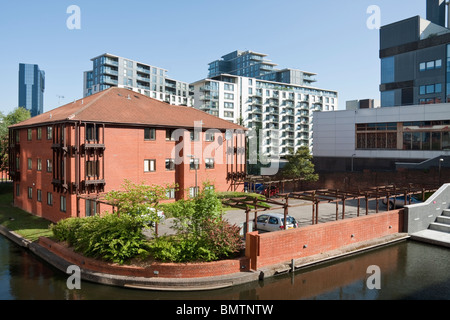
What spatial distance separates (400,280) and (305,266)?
4.82 m

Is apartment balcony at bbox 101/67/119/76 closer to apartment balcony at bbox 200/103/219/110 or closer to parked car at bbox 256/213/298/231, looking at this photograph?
apartment balcony at bbox 200/103/219/110

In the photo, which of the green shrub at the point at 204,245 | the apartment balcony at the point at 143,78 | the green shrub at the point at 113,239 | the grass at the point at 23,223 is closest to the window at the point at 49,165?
the grass at the point at 23,223

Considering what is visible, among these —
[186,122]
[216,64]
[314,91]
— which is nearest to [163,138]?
[186,122]

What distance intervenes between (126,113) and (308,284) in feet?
71.4

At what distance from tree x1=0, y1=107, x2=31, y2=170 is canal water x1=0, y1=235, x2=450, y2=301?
3355 centimetres

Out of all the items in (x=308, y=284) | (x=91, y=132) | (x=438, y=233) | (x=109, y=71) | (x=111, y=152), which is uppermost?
(x=109, y=71)

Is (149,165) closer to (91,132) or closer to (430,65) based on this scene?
(91,132)

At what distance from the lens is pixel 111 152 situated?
1142 inches

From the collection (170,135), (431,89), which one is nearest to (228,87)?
(431,89)

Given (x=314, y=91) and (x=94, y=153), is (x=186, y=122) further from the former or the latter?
(x=314, y=91)

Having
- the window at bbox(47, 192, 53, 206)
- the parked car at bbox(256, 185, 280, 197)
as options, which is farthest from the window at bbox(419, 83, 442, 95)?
the window at bbox(47, 192, 53, 206)

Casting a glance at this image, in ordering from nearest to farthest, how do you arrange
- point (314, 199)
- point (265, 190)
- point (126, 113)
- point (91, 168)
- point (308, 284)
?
point (308, 284), point (314, 199), point (91, 168), point (126, 113), point (265, 190)

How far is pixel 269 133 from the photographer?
3762 inches
